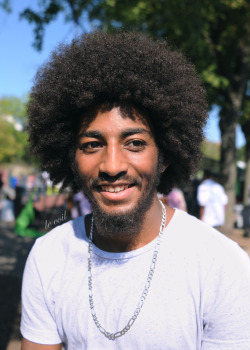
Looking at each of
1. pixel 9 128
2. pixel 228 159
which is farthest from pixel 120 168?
pixel 9 128

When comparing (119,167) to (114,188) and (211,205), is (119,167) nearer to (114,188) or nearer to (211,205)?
(114,188)

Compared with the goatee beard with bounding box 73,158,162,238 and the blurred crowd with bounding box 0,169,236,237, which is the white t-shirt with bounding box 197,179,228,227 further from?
the goatee beard with bounding box 73,158,162,238

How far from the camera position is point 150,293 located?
5.65 ft

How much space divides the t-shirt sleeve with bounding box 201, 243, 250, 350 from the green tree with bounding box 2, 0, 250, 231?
454cm

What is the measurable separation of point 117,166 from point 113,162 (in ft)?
0.09

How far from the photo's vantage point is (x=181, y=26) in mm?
7445

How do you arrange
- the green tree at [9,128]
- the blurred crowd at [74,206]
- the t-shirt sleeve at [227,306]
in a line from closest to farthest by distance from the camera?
the t-shirt sleeve at [227,306] < the blurred crowd at [74,206] < the green tree at [9,128]

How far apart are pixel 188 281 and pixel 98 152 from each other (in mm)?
732

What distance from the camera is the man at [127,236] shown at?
1654 mm

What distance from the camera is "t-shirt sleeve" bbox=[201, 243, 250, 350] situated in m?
1.58

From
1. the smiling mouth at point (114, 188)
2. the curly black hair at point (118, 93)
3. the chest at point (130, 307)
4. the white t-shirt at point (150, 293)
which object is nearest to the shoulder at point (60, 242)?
the white t-shirt at point (150, 293)

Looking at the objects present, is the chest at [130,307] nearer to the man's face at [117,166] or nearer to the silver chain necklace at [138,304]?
the silver chain necklace at [138,304]

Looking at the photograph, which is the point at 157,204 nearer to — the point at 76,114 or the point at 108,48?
the point at 76,114

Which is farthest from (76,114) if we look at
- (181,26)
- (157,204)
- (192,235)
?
(181,26)
